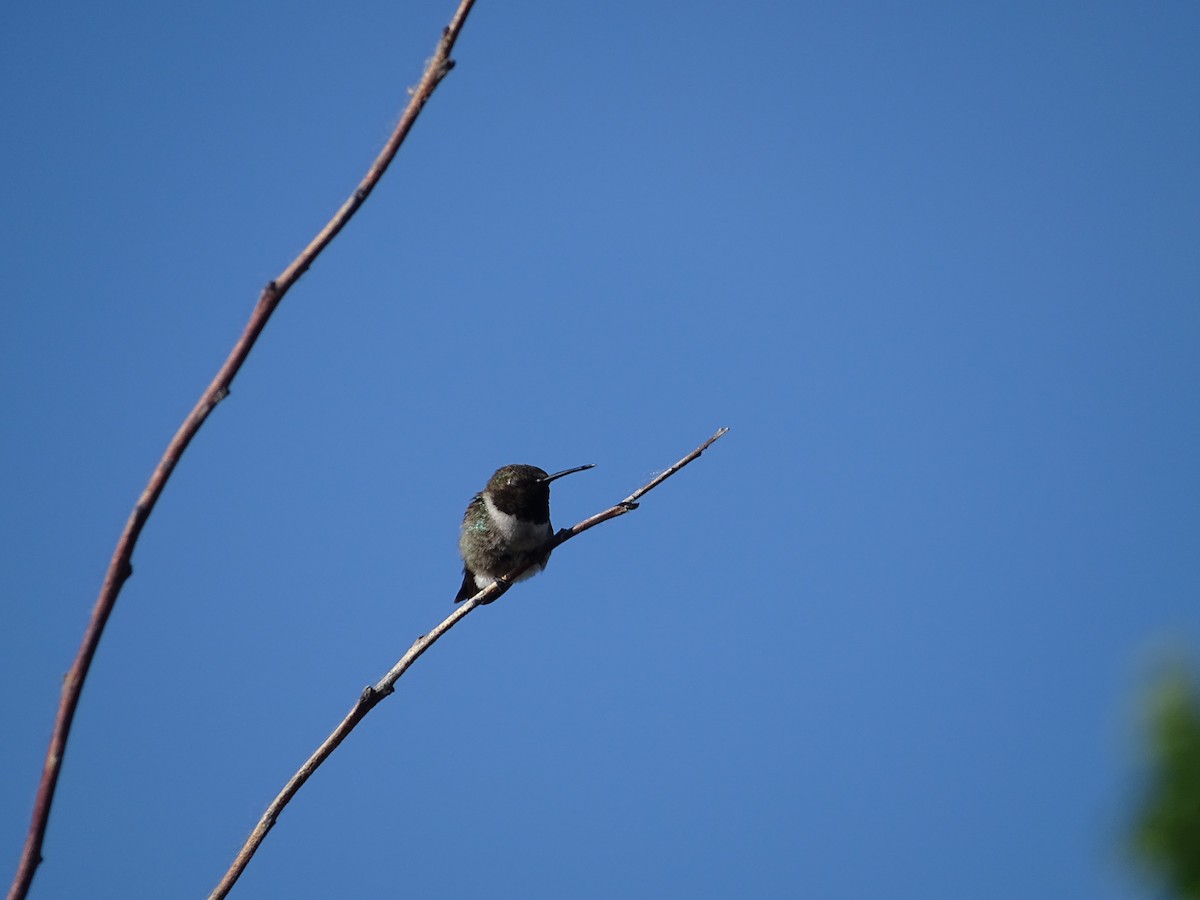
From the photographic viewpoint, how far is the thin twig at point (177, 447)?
1.35 meters

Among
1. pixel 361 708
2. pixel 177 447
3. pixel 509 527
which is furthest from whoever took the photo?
pixel 509 527

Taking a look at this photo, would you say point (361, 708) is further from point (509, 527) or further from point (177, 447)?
point (509, 527)

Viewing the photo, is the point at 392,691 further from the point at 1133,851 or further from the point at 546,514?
the point at 546,514

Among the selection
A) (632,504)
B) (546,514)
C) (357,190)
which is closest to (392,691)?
(632,504)

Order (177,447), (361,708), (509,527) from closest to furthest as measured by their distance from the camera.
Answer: (177,447)
(361,708)
(509,527)

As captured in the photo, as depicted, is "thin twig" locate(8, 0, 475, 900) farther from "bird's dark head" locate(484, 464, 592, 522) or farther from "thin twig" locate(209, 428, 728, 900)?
"bird's dark head" locate(484, 464, 592, 522)

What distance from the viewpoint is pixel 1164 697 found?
5.90ft

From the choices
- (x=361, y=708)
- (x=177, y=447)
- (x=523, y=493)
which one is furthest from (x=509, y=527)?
(x=177, y=447)

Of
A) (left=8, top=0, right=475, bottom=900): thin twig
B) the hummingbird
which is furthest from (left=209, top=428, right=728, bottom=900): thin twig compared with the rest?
the hummingbird

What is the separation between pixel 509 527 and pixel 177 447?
24.8ft

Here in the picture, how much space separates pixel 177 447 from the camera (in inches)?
53.0

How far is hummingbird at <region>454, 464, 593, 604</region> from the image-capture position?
8.84 metres

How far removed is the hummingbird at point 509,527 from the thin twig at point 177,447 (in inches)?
282

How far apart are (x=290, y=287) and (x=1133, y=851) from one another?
170 centimetres
